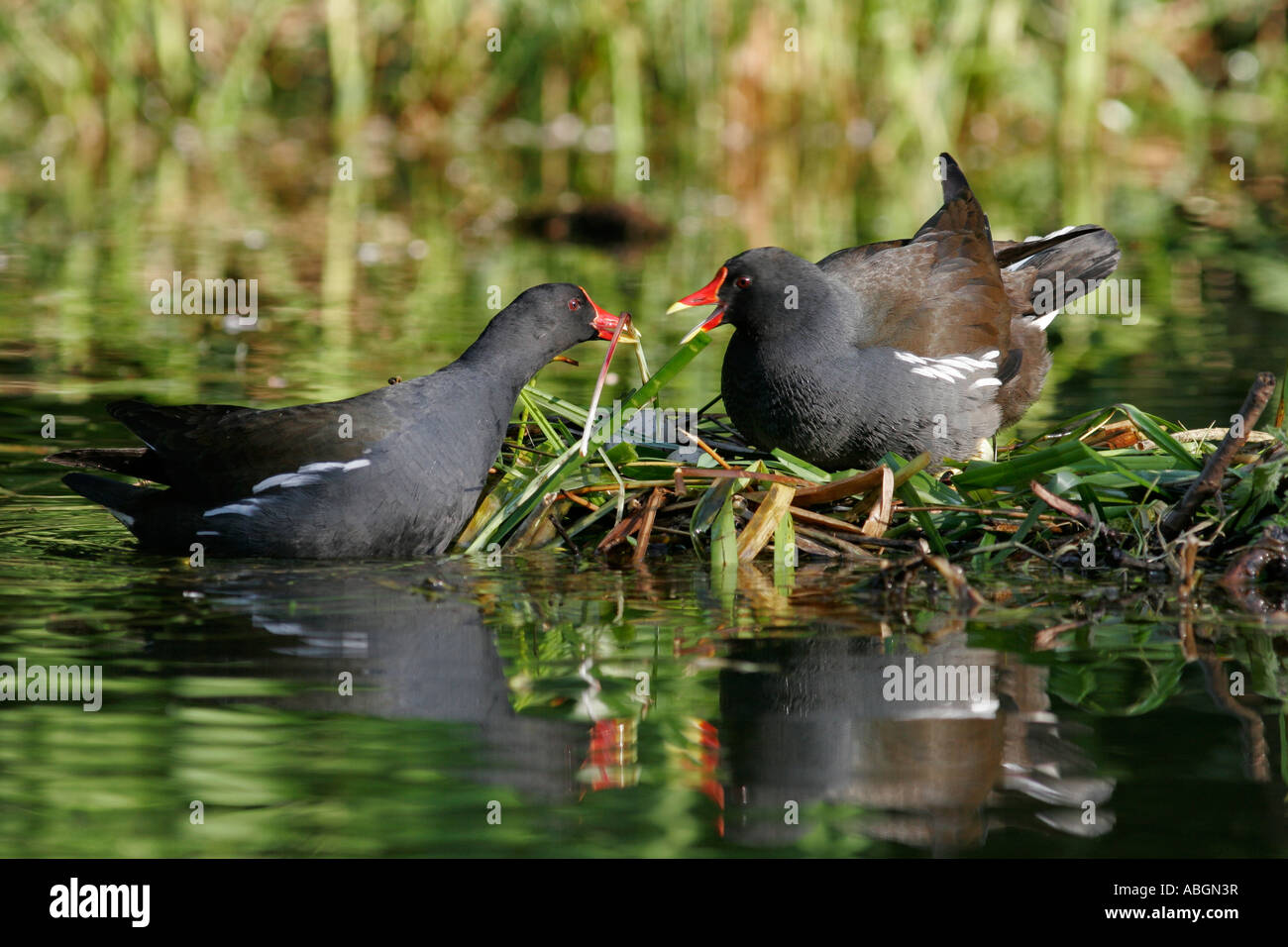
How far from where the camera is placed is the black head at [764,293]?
18.2ft

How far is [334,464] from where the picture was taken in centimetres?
498

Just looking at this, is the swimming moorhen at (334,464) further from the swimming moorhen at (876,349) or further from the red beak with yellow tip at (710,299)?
the swimming moorhen at (876,349)

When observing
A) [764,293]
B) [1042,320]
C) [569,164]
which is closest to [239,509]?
[764,293]

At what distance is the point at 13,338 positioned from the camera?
8766 millimetres

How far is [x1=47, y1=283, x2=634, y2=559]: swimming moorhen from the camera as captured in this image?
196 inches

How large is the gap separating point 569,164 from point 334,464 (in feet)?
42.3

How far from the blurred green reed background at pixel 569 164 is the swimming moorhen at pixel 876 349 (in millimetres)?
1353

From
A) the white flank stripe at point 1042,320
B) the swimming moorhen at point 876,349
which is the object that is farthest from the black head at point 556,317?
the white flank stripe at point 1042,320

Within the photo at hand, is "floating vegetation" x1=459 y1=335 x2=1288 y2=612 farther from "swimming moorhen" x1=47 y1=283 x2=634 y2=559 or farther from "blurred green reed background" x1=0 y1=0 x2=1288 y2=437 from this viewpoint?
"blurred green reed background" x1=0 y1=0 x2=1288 y2=437

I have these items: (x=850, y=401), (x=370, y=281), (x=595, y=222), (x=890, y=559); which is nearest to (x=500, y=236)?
(x=595, y=222)

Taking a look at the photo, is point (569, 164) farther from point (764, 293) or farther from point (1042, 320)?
point (764, 293)
